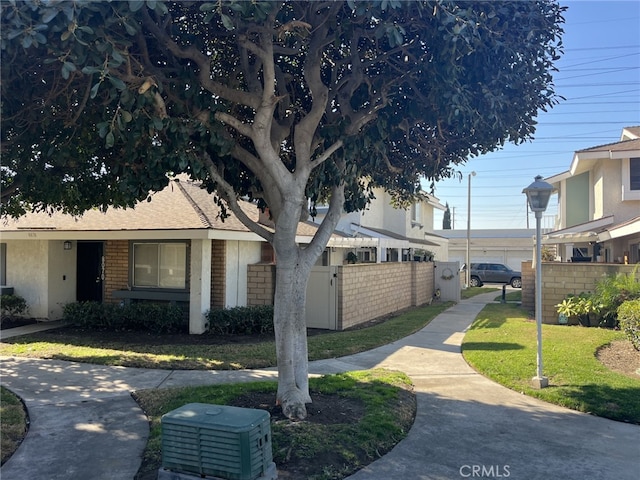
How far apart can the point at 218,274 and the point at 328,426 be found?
25.7 feet

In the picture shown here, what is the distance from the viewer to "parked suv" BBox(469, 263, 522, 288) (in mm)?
34312

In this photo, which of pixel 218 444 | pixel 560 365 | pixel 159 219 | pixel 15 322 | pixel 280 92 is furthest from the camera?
pixel 15 322

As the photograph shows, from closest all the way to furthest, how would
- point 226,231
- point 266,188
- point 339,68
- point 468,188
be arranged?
point 266,188 → point 339,68 → point 226,231 → point 468,188

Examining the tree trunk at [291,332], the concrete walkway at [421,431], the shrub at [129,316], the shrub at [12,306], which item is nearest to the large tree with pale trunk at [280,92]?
the tree trunk at [291,332]

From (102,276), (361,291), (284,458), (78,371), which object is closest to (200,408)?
(284,458)

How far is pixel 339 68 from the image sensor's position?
7500 mm

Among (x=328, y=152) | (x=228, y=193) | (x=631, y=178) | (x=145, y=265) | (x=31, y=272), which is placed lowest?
(x=31, y=272)

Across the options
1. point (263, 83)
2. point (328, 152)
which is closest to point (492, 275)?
point (328, 152)

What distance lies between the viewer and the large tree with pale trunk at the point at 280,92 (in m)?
5.31

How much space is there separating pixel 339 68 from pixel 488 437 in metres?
5.32

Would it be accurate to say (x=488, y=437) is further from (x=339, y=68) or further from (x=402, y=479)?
(x=339, y=68)

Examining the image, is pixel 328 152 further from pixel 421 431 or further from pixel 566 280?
pixel 566 280

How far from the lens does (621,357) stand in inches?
371

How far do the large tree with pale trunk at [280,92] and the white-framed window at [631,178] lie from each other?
13.0m
